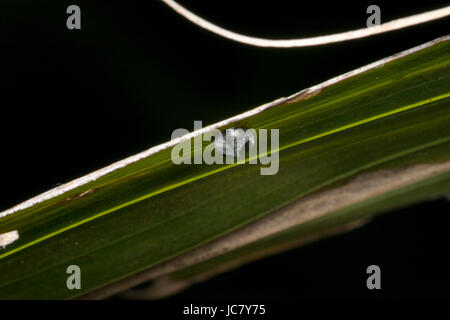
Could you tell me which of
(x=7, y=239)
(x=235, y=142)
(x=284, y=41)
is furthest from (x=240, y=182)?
(x=7, y=239)

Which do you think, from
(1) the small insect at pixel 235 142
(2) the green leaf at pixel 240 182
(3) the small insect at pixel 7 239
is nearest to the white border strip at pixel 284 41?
(2) the green leaf at pixel 240 182

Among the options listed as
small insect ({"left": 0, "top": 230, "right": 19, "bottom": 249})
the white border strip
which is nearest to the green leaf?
small insect ({"left": 0, "top": 230, "right": 19, "bottom": 249})

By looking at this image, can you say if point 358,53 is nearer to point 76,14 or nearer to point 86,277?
point 76,14

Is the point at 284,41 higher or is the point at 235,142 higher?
the point at 284,41

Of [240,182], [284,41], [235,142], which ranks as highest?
[284,41]

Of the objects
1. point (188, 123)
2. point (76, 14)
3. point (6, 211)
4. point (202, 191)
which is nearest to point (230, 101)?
point (188, 123)

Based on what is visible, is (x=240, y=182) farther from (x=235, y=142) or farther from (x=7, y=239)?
(x=7, y=239)

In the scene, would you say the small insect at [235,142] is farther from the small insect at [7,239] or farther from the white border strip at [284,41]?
the small insect at [7,239]

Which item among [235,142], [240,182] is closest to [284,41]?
[235,142]
